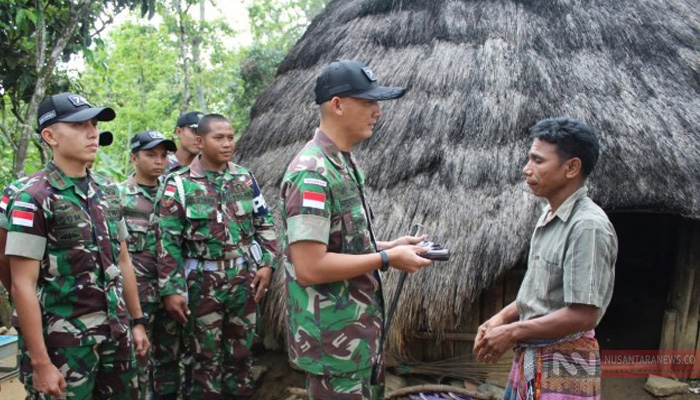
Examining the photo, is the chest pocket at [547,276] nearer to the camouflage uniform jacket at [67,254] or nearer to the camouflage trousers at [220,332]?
the camouflage uniform jacket at [67,254]

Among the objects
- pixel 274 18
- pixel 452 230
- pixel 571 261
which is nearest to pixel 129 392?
pixel 571 261

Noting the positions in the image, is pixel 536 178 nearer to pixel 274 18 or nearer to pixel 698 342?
pixel 698 342

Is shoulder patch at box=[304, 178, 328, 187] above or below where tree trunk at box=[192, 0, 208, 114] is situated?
below

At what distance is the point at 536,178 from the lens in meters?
2.26

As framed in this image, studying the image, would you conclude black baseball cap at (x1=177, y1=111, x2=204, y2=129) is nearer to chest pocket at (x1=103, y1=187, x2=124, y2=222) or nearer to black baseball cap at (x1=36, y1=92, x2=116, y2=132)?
chest pocket at (x1=103, y1=187, x2=124, y2=222)

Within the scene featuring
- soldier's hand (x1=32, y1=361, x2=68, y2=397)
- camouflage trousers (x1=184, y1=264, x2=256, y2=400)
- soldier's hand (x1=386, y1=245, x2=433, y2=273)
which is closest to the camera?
soldier's hand (x1=386, y1=245, x2=433, y2=273)

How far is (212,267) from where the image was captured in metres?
3.79

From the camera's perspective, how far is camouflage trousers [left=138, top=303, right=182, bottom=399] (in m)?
4.07

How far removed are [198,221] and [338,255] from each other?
6.46 ft

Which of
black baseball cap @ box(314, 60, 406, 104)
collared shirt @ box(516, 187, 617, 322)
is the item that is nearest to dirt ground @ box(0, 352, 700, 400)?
collared shirt @ box(516, 187, 617, 322)

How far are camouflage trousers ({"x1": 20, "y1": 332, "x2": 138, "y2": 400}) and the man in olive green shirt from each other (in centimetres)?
176

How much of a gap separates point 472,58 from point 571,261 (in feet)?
11.6

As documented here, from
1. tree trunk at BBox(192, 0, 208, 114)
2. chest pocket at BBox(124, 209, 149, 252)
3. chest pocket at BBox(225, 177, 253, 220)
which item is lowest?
chest pocket at BBox(124, 209, 149, 252)

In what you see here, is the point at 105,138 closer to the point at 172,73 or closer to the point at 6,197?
the point at 6,197
